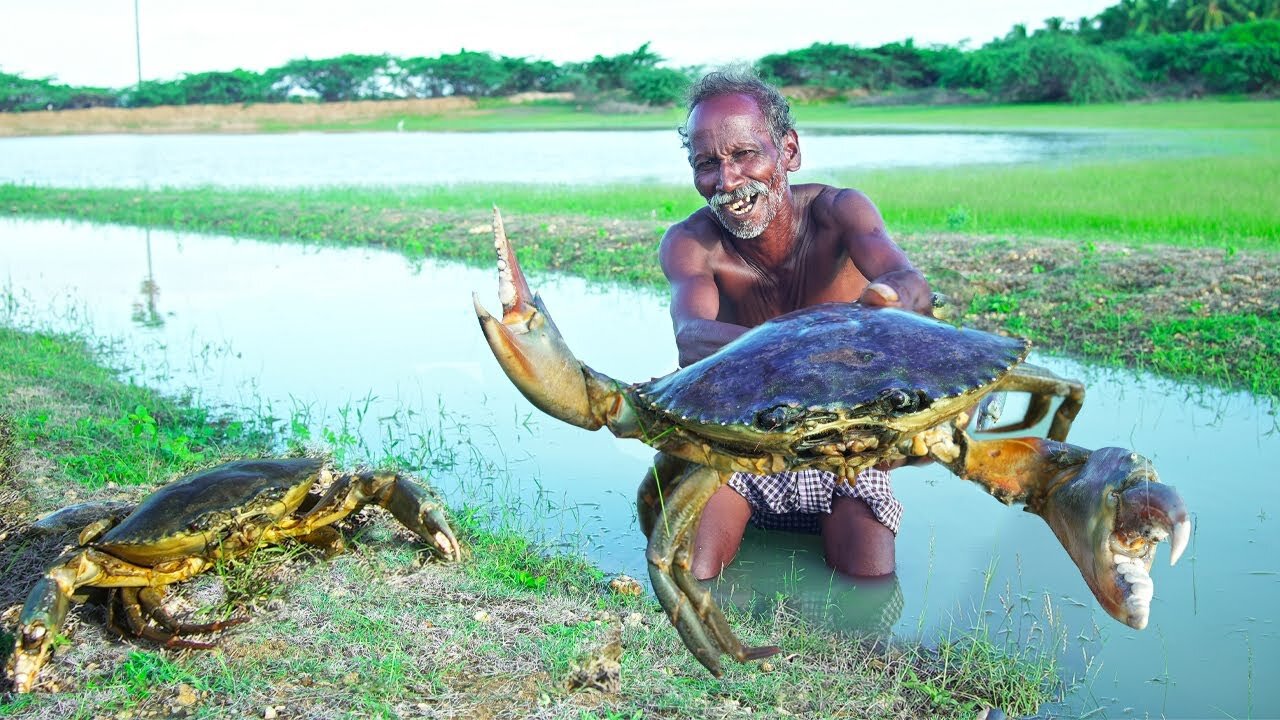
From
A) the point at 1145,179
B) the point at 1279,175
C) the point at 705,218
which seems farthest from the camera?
the point at 1145,179

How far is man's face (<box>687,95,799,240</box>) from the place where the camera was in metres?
3.54

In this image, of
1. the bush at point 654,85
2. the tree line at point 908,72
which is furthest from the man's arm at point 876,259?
the bush at point 654,85

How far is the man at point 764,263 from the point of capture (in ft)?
11.7

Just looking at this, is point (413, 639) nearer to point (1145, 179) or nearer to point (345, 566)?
point (345, 566)

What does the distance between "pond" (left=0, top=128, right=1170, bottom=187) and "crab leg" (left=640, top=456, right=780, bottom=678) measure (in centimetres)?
1476

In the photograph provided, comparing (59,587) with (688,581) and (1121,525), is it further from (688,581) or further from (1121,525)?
(1121,525)

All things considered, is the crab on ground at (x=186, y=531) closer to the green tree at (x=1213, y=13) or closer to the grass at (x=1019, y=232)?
the grass at (x=1019, y=232)

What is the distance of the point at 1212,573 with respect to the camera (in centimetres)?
356

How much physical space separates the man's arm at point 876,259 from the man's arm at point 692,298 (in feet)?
1.58

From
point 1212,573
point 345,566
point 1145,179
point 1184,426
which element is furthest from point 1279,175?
point 345,566

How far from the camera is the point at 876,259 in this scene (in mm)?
3600

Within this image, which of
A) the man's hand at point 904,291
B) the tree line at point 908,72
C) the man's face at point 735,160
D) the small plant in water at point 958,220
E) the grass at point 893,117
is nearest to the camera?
the man's hand at point 904,291

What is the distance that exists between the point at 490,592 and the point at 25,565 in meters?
1.58

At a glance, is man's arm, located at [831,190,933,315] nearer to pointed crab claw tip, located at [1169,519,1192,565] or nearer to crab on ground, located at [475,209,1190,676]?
crab on ground, located at [475,209,1190,676]
